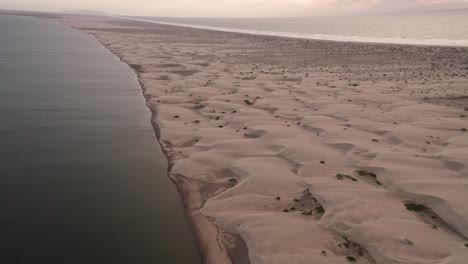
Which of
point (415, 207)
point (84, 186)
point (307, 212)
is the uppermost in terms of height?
point (415, 207)

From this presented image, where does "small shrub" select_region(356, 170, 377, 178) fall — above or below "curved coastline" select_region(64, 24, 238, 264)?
above

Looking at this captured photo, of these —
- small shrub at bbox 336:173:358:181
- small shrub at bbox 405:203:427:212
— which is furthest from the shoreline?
small shrub at bbox 405:203:427:212

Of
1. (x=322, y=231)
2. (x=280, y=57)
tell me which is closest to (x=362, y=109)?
(x=322, y=231)

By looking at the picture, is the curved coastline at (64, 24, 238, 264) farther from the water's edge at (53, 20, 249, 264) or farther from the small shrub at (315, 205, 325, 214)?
the small shrub at (315, 205, 325, 214)

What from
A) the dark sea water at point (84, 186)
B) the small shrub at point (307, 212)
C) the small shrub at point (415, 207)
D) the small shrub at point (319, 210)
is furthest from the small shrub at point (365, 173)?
the dark sea water at point (84, 186)

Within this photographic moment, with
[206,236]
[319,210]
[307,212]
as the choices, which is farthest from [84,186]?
[319,210]

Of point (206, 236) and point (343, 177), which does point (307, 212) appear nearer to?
point (343, 177)
